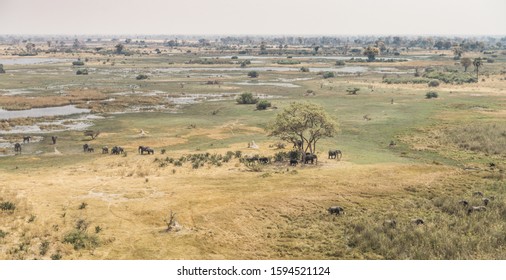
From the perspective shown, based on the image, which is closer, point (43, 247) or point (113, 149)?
point (43, 247)

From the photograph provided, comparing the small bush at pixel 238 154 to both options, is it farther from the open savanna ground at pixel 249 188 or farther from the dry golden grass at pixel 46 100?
the dry golden grass at pixel 46 100

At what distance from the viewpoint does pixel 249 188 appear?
34531 millimetres

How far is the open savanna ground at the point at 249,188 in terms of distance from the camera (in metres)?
24.8

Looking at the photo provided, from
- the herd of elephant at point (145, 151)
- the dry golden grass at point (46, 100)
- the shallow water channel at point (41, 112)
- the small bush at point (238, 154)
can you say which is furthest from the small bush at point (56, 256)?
Result: the dry golden grass at point (46, 100)

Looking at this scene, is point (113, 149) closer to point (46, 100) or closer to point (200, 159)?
point (200, 159)

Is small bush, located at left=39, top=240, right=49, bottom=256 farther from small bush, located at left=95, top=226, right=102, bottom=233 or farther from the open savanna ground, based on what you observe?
small bush, located at left=95, top=226, right=102, bottom=233

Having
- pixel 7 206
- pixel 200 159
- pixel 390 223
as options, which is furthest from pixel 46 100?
pixel 390 223

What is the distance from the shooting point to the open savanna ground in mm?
24750

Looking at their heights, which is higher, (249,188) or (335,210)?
(249,188)

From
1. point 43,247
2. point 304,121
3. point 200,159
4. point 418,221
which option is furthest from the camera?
point 200,159

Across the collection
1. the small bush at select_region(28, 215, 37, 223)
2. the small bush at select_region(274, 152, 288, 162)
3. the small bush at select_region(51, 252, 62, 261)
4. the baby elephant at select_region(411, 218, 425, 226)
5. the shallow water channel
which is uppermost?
the shallow water channel

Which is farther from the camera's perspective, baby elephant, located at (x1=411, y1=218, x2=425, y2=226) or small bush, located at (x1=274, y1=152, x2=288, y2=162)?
small bush, located at (x1=274, y1=152, x2=288, y2=162)

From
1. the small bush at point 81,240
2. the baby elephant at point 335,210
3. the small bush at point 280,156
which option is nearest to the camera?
the small bush at point 81,240

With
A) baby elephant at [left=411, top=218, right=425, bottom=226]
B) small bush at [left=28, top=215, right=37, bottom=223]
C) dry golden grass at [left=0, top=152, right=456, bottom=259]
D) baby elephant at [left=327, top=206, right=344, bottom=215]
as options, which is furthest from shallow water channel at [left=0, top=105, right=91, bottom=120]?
baby elephant at [left=411, top=218, right=425, bottom=226]
